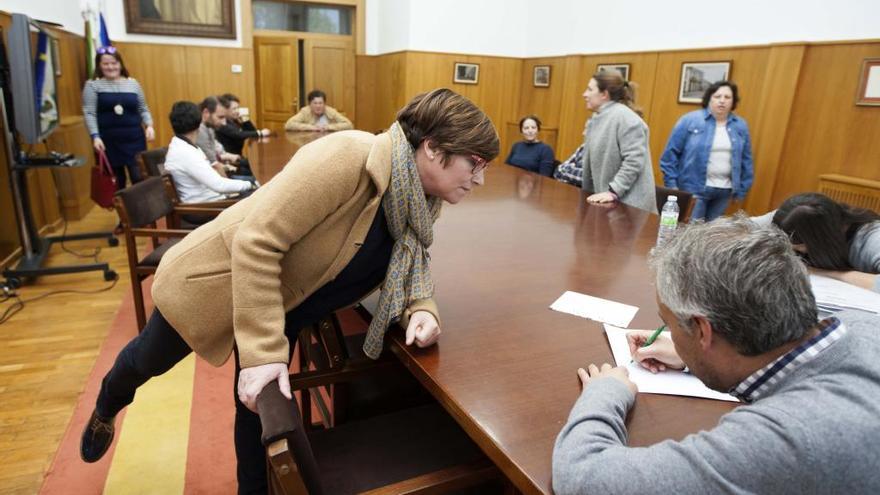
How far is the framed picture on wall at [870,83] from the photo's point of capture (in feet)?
13.4

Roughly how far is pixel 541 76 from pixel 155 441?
7.49 meters

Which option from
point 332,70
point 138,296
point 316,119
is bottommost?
point 138,296

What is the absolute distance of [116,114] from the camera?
4.85 m

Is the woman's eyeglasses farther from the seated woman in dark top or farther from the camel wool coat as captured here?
the seated woman in dark top

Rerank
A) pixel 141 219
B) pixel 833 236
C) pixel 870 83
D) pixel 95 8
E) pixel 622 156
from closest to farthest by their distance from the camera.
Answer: pixel 833 236 → pixel 141 219 → pixel 622 156 → pixel 870 83 → pixel 95 8

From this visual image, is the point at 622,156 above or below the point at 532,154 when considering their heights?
above

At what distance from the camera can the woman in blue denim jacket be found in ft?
13.7

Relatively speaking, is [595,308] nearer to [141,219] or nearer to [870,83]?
[141,219]

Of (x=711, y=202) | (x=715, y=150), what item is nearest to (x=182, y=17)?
(x=715, y=150)

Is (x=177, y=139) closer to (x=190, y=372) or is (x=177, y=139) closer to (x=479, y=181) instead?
(x=190, y=372)

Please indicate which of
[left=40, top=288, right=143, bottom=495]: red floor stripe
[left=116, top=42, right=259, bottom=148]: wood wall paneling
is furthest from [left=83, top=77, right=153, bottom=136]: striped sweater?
[left=40, top=288, right=143, bottom=495]: red floor stripe

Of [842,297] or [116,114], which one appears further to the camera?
[116,114]

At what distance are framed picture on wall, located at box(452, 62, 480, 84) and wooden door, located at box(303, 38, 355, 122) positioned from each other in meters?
1.88

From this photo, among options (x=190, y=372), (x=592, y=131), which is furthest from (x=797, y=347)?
(x=592, y=131)
